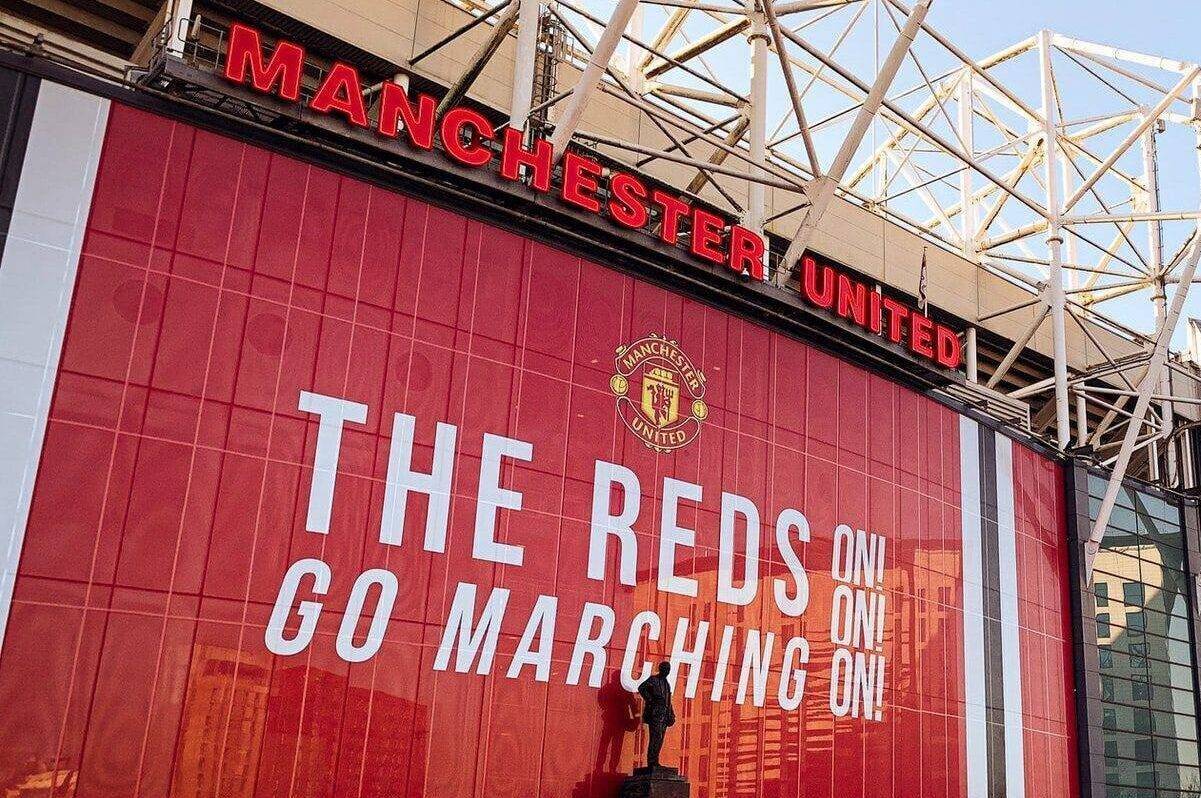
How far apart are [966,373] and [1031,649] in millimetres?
10585

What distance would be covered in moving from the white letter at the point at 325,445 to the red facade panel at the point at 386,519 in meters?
0.14

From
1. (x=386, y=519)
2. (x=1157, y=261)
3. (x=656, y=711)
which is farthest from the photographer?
(x=1157, y=261)

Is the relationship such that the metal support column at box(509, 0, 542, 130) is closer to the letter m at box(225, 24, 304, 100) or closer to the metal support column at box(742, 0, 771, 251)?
the letter m at box(225, 24, 304, 100)

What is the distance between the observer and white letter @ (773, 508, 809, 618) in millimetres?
29391

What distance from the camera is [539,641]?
24.8m

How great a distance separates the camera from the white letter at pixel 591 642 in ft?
82.6

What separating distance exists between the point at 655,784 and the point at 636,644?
10.1ft

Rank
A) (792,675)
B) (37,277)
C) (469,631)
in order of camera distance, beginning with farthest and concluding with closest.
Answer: (792,675) → (469,631) → (37,277)

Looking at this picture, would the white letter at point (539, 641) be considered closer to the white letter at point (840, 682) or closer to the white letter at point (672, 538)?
the white letter at point (672, 538)

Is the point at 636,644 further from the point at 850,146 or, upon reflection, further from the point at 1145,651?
the point at 1145,651

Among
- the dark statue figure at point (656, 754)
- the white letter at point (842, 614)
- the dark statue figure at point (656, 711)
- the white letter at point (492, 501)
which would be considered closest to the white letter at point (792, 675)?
the white letter at point (842, 614)

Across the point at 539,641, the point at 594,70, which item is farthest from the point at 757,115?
the point at 539,641

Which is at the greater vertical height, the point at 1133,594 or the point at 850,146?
the point at 850,146

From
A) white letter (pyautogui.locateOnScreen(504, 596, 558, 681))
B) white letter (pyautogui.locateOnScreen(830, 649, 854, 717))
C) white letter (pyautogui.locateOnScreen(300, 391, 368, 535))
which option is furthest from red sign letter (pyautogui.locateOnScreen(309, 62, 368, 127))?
white letter (pyautogui.locateOnScreen(830, 649, 854, 717))
